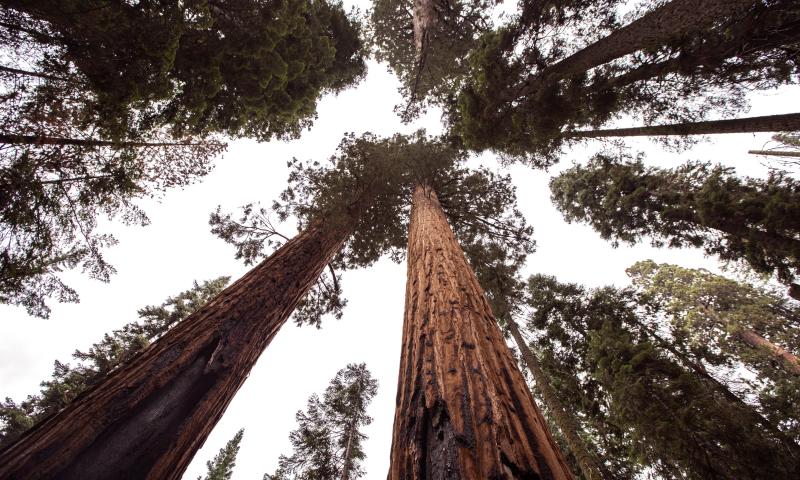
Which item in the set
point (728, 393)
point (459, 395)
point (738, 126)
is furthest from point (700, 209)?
point (459, 395)

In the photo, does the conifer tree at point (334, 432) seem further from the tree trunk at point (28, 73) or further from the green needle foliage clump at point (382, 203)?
the tree trunk at point (28, 73)

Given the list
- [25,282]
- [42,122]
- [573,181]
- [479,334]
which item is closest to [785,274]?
[573,181]

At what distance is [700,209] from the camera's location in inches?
315

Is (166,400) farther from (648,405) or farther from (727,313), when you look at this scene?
(727,313)

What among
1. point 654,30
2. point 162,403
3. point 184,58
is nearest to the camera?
point 162,403

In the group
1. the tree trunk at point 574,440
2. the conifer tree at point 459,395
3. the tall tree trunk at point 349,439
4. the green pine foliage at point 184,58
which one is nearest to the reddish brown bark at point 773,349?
the tree trunk at point 574,440

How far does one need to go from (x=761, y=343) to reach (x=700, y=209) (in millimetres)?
7451

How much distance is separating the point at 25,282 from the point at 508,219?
462 inches

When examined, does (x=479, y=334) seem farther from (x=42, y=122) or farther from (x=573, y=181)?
(x=573, y=181)

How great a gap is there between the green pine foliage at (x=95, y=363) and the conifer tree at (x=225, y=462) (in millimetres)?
10672

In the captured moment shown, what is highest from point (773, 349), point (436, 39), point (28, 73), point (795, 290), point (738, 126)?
point (436, 39)

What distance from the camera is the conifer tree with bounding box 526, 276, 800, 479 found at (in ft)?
14.8

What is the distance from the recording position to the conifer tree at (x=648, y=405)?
452 centimetres

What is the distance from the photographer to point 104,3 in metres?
3.52
